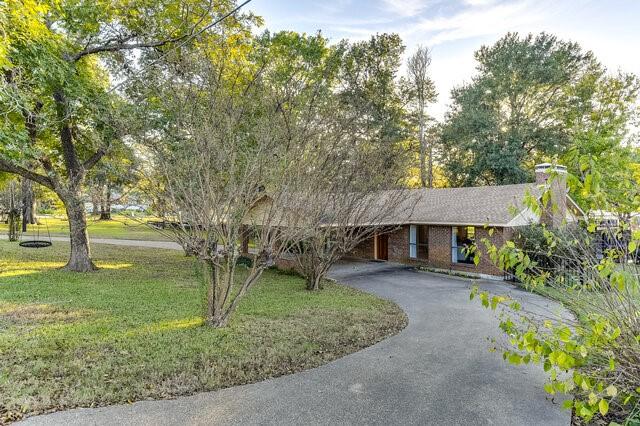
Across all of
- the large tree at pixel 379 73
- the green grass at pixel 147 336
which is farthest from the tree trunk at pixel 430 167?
the green grass at pixel 147 336

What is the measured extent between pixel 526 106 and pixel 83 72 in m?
29.8

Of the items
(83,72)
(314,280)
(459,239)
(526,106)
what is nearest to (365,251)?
(459,239)

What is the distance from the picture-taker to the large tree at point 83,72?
447 inches

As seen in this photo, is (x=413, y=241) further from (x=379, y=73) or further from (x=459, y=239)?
(x=379, y=73)

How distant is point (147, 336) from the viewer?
289 inches

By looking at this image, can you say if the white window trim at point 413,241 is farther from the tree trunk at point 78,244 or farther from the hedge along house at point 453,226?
the tree trunk at point 78,244

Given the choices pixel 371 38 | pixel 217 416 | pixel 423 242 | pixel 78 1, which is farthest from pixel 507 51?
pixel 217 416

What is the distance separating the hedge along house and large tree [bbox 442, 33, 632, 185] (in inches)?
364

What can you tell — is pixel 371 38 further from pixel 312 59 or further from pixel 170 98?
pixel 170 98

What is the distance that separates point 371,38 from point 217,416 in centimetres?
3281

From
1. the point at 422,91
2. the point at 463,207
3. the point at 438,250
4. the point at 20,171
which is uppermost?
the point at 422,91

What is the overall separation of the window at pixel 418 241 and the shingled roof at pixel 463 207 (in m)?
0.74

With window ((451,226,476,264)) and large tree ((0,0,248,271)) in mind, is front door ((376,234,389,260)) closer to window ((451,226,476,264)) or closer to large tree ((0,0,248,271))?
window ((451,226,476,264))

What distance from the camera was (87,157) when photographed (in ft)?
51.7
